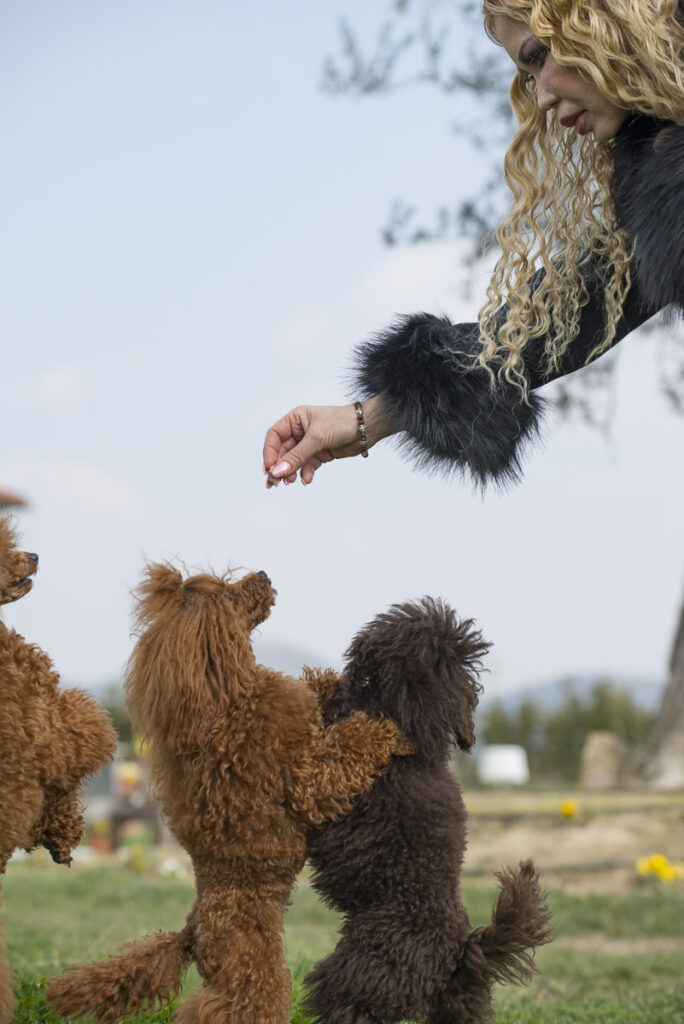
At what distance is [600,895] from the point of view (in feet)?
23.1

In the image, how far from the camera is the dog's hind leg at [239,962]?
2.09 m

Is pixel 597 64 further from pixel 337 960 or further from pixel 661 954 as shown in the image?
pixel 661 954

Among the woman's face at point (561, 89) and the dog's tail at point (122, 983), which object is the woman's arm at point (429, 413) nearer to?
the woman's face at point (561, 89)

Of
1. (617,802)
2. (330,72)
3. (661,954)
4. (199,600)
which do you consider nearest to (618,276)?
(199,600)

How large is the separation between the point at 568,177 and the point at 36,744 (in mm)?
2119

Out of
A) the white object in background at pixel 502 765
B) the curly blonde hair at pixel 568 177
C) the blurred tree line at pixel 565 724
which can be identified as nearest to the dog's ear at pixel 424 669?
the curly blonde hair at pixel 568 177

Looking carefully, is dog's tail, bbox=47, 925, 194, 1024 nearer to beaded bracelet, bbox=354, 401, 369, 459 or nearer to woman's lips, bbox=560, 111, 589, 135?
beaded bracelet, bbox=354, 401, 369, 459

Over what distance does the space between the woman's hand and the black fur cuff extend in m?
0.06

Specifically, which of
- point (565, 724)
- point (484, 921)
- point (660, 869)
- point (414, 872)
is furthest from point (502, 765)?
point (414, 872)

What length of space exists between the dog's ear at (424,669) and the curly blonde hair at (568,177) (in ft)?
2.56

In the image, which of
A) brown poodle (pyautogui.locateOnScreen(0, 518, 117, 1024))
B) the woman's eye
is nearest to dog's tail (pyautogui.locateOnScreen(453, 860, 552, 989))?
brown poodle (pyautogui.locateOnScreen(0, 518, 117, 1024))

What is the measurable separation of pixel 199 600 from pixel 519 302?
1266 mm

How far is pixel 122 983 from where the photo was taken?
7.20ft

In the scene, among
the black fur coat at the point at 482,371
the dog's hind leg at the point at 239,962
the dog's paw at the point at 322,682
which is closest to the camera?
the dog's hind leg at the point at 239,962
